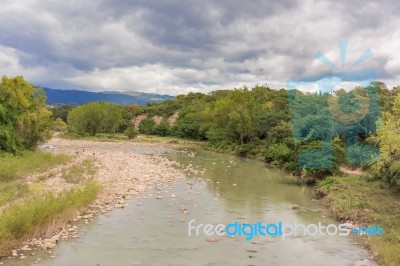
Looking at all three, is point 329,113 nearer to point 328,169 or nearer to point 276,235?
point 328,169

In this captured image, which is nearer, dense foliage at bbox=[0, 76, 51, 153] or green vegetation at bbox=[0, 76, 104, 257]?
→ green vegetation at bbox=[0, 76, 104, 257]

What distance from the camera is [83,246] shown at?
45.1ft

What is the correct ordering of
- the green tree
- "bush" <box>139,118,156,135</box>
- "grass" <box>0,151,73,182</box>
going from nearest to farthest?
"grass" <box>0,151,73,182</box>
the green tree
"bush" <box>139,118,156,135</box>

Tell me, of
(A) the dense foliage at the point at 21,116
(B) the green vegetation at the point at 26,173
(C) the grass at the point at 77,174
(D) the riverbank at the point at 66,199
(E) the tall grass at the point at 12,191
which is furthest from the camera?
(A) the dense foliage at the point at 21,116

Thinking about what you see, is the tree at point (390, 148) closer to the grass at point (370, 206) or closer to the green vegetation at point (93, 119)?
the grass at point (370, 206)

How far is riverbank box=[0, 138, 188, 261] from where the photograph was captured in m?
13.0

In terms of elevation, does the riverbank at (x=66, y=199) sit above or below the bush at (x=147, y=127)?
below

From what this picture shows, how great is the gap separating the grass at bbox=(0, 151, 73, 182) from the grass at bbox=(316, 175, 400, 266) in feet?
62.0

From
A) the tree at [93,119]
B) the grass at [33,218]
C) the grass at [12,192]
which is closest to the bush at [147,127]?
the tree at [93,119]

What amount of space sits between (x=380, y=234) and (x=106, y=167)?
22.6m

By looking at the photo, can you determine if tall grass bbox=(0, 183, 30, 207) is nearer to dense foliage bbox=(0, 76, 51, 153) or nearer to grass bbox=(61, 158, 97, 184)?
grass bbox=(61, 158, 97, 184)

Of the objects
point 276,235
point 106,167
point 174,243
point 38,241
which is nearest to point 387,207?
point 276,235

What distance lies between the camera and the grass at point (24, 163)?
934 inches

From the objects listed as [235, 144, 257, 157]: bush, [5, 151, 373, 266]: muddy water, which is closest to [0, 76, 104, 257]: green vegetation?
[5, 151, 373, 266]: muddy water
